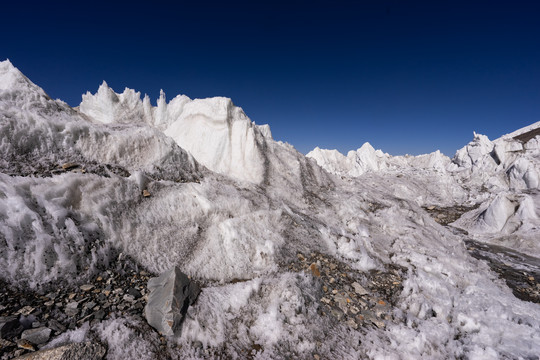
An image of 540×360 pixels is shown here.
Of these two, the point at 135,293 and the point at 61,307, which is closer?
the point at 61,307

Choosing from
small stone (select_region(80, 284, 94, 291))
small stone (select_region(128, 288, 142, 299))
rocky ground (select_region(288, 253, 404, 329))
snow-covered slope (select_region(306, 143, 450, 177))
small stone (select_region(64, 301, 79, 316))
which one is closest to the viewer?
small stone (select_region(64, 301, 79, 316))

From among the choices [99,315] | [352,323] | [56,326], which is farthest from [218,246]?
[352,323]

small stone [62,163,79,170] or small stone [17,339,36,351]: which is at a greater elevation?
small stone [62,163,79,170]

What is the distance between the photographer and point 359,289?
304 inches

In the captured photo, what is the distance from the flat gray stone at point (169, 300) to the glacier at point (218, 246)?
234 mm

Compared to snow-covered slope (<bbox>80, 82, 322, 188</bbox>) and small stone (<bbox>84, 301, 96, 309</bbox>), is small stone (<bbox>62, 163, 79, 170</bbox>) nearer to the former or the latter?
small stone (<bbox>84, 301, 96, 309</bbox>)

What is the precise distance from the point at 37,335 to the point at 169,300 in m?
2.00

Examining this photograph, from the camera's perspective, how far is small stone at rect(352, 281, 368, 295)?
25.0 feet

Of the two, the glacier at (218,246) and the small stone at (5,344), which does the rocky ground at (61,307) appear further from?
the glacier at (218,246)

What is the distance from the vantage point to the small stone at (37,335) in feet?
12.2

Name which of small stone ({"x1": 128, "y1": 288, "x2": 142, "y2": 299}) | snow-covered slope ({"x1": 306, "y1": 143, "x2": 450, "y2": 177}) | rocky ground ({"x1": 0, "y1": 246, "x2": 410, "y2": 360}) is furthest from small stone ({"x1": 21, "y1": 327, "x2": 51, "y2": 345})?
snow-covered slope ({"x1": 306, "y1": 143, "x2": 450, "y2": 177})

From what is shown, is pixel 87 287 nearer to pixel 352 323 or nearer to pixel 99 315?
pixel 99 315

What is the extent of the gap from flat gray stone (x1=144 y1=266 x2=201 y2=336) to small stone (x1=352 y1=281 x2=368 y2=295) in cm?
516

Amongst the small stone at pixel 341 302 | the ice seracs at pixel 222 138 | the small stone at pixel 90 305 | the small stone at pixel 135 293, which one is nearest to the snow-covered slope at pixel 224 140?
the ice seracs at pixel 222 138
